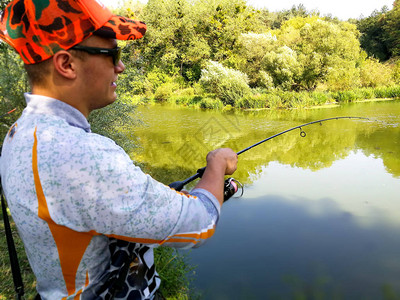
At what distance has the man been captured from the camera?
73 centimetres

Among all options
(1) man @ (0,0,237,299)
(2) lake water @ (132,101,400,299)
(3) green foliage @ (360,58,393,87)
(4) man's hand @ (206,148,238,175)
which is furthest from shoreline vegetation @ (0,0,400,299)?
(4) man's hand @ (206,148,238,175)

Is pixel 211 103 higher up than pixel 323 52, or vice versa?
pixel 323 52

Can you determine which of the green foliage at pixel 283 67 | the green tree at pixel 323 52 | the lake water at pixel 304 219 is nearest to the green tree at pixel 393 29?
the green tree at pixel 323 52

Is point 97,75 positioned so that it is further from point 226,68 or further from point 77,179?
point 226,68

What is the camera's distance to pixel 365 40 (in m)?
32.9

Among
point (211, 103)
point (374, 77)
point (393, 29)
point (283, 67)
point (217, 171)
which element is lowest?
point (211, 103)

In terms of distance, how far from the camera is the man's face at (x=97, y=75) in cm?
87

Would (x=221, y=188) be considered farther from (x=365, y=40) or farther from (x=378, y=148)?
(x=365, y=40)

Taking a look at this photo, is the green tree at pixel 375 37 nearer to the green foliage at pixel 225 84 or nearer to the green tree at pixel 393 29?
the green tree at pixel 393 29

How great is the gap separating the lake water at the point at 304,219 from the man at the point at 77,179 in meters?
2.64

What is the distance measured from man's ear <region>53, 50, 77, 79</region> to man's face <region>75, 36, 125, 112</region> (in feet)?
0.08

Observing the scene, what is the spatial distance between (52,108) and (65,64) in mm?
117

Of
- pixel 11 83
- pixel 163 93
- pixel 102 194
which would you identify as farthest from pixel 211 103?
pixel 102 194

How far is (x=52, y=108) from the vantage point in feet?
2.70
